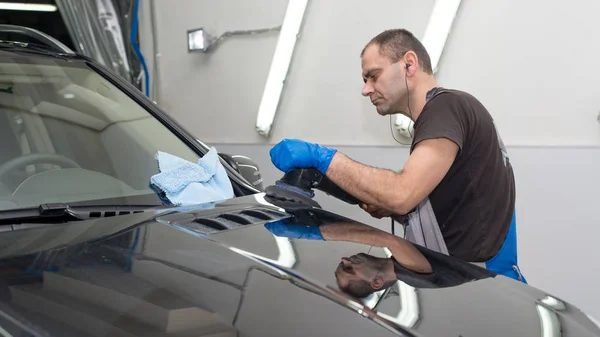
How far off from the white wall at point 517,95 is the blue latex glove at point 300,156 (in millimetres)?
1374

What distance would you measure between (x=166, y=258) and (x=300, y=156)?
2.52ft

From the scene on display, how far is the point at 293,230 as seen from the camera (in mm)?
1438

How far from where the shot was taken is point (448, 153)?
1808mm

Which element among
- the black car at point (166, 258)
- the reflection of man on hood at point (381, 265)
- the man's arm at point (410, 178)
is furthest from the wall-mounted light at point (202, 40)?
the reflection of man on hood at point (381, 265)

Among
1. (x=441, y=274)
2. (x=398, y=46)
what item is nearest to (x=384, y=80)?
(x=398, y=46)

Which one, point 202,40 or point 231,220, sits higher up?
point 202,40

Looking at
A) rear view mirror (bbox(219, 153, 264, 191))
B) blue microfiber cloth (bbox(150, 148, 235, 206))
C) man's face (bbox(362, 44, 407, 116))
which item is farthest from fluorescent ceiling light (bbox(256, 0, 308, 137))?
blue microfiber cloth (bbox(150, 148, 235, 206))

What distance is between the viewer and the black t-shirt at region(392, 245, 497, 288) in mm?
1215

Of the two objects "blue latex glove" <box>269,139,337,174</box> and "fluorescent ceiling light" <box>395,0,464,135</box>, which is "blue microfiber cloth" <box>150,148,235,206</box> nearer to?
"blue latex glove" <box>269,139,337,174</box>

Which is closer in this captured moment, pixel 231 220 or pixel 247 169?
pixel 231 220

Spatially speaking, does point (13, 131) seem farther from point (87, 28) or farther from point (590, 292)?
point (87, 28)

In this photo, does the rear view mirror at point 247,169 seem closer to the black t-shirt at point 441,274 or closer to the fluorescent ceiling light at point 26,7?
the black t-shirt at point 441,274

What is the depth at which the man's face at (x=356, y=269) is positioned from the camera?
1174 millimetres

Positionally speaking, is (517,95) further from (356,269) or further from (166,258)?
(166,258)
